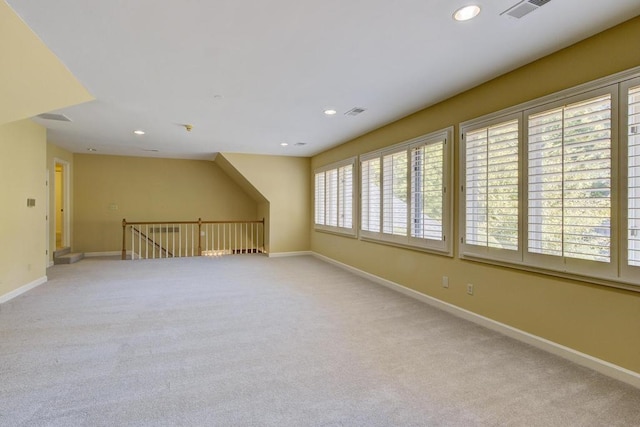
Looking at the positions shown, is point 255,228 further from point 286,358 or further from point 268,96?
point 286,358

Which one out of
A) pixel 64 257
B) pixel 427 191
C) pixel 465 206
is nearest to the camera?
pixel 465 206

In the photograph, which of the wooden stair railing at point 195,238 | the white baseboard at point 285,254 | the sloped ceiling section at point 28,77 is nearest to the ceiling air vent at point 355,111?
the sloped ceiling section at point 28,77

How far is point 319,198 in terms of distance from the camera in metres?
7.63

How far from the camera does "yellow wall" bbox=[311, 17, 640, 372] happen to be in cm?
233

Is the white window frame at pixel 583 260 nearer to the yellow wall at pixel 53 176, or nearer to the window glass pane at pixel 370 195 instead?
the window glass pane at pixel 370 195

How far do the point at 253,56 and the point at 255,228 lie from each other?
7139mm

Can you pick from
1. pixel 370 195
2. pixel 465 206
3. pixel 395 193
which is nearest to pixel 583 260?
pixel 465 206

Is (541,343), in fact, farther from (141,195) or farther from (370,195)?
(141,195)

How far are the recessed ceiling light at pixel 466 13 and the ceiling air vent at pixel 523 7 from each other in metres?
0.19

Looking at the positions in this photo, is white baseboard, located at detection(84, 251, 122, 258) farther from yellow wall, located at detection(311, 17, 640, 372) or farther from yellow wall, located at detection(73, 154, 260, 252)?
yellow wall, located at detection(311, 17, 640, 372)

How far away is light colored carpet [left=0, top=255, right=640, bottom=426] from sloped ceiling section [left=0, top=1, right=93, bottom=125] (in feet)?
8.01

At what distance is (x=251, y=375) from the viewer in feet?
7.86

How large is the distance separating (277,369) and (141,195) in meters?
7.74

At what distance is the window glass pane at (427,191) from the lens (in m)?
3.96
